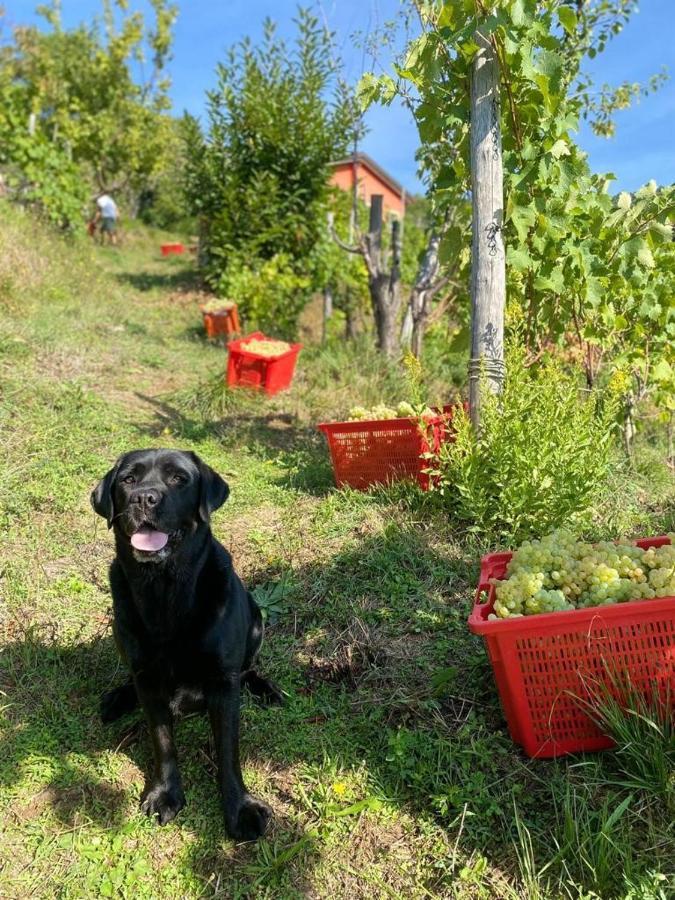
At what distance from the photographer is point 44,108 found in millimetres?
22484

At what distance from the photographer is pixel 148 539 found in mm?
2404

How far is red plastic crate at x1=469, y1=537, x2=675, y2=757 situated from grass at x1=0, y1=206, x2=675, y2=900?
0.41 feet

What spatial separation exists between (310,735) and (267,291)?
26.8ft

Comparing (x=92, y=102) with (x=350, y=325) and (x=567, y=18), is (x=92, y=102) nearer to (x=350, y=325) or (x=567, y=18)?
(x=350, y=325)

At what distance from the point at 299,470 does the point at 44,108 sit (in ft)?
73.6

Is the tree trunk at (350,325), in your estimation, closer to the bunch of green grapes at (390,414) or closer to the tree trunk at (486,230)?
the bunch of green grapes at (390,414)

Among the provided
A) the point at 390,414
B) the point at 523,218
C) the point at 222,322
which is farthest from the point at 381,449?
the point at 222,322

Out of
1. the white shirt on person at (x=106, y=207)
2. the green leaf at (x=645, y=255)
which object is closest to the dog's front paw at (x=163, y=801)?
the green leaf at (x=645, y=255)

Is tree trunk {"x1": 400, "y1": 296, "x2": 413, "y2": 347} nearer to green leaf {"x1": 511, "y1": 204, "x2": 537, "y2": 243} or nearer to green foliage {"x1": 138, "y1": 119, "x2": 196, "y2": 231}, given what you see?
green leaf {"x1": 511, "y1": 204, "x2": 537, "y2": 243}

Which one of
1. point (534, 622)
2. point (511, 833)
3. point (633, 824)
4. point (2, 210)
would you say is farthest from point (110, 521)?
point (2, 210)

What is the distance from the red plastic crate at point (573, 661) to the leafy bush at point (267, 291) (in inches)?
323

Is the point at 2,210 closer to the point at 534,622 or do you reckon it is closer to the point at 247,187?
the point at 247,187

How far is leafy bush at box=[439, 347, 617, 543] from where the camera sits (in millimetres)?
3559

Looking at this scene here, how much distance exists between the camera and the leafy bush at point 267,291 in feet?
33.2
